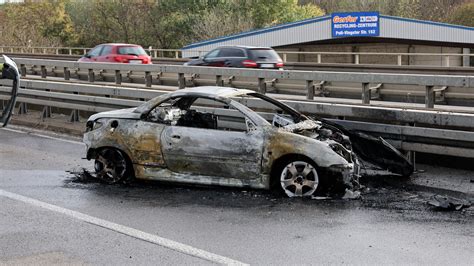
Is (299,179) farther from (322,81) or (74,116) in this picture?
(74,116)

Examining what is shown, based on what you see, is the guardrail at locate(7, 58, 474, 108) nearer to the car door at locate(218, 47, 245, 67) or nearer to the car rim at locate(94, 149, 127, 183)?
the car rim at locate(94, 149, 127, 183)

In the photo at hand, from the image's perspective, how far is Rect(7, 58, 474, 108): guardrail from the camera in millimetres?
10031

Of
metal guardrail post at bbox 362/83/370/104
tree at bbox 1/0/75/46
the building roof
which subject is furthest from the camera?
tree at bbox 1/0/75/46

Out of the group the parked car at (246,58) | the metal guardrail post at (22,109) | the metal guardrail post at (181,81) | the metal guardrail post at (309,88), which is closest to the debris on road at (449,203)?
the metal guardrail post at (309,88)

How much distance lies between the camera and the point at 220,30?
59.6 m

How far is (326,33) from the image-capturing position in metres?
46.5

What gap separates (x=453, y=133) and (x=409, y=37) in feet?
118

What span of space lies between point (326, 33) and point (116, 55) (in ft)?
75.5

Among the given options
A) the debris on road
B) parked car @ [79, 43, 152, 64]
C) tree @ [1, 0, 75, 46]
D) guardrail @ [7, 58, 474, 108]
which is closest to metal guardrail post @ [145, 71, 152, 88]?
guardrail @ [7, 58, 474, 108]

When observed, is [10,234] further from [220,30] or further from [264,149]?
[220,30]

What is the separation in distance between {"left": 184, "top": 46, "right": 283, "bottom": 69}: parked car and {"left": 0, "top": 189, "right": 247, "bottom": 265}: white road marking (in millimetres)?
14640

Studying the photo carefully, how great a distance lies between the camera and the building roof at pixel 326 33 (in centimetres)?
4162

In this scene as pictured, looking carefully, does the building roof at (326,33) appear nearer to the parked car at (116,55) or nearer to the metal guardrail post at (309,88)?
the parked car at (116,55)

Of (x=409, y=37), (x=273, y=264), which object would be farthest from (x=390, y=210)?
(x=409, y=37)
